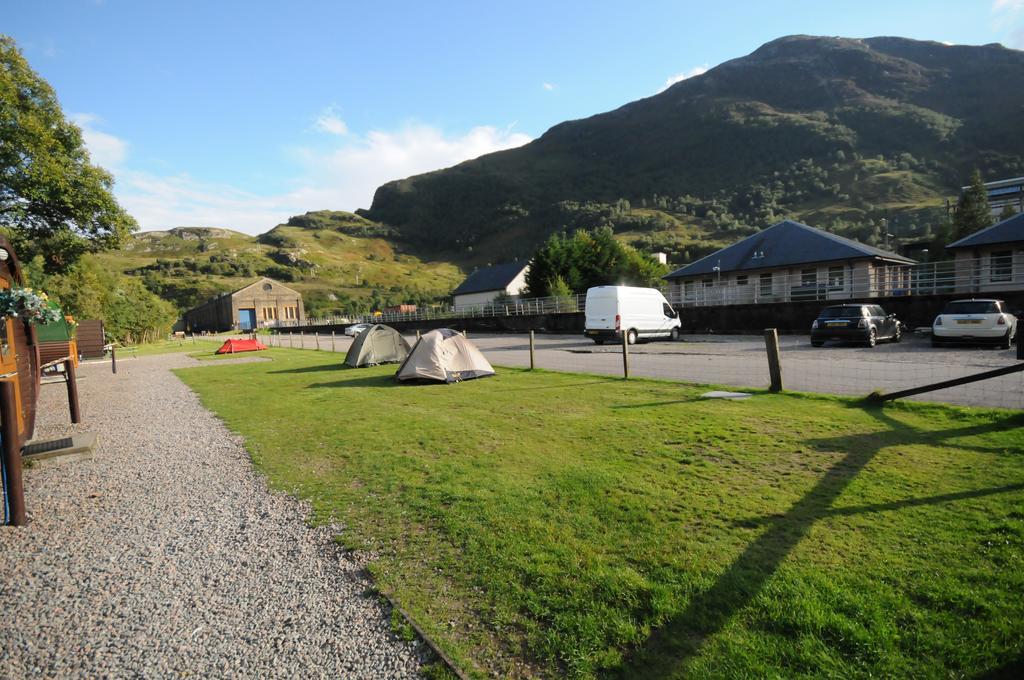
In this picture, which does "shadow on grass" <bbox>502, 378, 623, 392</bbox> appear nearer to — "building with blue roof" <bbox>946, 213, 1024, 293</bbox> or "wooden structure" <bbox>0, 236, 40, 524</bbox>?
"wooden structure" <bbox>0, 236, 40, 524</bbox>

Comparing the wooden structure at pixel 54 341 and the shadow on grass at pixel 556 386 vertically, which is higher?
the wooden structure at pixel 54 341

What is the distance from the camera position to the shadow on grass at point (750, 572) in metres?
2.39

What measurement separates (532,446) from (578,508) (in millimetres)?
2010

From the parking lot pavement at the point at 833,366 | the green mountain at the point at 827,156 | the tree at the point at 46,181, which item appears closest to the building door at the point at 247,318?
the tree at the point at 46,181

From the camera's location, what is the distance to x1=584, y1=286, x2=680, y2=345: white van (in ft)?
70.6

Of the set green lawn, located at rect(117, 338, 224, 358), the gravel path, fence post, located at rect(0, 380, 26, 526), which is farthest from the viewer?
green lawn, located at rect(117, 338, 224, 358)

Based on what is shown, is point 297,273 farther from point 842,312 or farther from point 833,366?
point 833,366

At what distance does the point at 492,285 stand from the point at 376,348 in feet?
185

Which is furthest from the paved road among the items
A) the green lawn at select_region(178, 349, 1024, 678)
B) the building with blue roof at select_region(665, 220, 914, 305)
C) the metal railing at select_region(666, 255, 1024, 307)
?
the building with blue roof at select_region(665, 220, 914, 305)

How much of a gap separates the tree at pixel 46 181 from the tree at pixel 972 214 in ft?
257

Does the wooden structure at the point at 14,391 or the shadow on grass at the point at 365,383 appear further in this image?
the shadow on grass at the point at 365,383

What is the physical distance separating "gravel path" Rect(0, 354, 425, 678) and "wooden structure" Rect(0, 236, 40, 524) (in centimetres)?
33

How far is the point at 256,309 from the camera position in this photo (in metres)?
94.0

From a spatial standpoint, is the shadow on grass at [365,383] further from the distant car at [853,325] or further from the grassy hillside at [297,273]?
the grassy hillside at [297,273]
